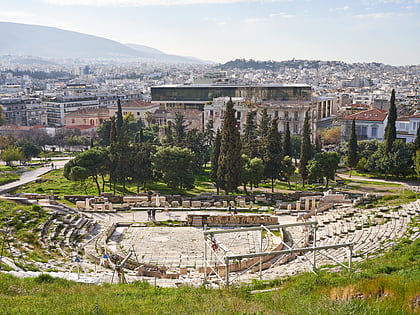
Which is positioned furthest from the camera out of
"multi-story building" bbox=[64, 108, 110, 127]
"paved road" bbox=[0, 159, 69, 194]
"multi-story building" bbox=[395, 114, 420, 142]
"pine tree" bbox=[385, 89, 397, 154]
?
"multi-story building" bbox=[64, 108, 110, 127]

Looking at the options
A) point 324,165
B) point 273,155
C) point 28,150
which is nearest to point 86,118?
point 28,150

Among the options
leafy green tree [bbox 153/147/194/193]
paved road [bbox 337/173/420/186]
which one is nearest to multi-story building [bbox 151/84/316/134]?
paved road [bbox 337/173/420/186]

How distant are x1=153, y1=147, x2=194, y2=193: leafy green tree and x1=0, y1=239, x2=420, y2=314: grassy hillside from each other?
2008 centimetres

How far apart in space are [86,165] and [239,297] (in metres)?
25.0

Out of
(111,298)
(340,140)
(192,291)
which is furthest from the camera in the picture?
(340,140)

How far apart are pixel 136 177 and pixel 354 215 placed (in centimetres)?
1753

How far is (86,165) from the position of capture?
115 feet

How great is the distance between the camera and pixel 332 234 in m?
23.0

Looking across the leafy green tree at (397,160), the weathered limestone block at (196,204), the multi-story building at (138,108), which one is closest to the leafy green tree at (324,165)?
the leafy green tree at (397,160)

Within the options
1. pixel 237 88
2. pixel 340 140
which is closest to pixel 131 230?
pixel 340 140

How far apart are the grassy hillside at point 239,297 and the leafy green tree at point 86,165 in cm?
1971

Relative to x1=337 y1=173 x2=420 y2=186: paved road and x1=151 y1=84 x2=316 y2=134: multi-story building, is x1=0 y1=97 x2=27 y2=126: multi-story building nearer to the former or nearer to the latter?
x1=151 y1=84 x2=316 y2=134: multi-story building

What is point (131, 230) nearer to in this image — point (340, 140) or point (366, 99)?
point (340, 140)

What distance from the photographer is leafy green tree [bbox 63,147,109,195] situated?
3419cm
